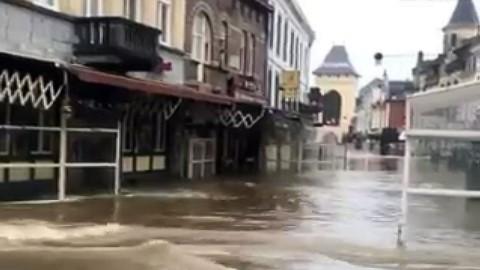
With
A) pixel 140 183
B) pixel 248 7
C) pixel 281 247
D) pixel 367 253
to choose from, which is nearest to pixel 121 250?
pixel 281 247

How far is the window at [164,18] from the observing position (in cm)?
3100

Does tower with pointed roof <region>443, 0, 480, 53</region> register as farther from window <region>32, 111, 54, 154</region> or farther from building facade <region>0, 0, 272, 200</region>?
window <region>32, 111, 54, 154</region>

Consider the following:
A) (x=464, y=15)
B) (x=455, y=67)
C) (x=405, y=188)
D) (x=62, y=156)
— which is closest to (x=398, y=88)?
(x=464, y=15)

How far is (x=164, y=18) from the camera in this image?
31641 millimetres

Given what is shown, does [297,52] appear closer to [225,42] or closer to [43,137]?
[225,42]

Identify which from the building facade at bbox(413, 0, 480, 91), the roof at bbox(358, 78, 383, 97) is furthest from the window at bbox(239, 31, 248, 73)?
the roof at bbox(358, 78, 383, 97)

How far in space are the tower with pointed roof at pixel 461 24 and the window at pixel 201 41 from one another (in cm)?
5928

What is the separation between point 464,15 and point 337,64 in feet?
81.1

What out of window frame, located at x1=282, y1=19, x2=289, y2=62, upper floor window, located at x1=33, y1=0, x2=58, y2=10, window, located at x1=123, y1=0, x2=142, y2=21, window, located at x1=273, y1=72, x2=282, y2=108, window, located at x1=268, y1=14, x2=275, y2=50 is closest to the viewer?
upper floor window, located at x1=33, y1=0, x2=58, y2=10

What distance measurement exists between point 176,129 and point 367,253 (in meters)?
19.6

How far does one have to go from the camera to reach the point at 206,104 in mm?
32719

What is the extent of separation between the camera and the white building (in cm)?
5312

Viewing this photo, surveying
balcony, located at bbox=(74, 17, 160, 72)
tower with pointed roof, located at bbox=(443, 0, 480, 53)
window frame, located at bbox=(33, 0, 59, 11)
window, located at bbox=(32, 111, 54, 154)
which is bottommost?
window, located at bbox=(32, 111, 54, 154)

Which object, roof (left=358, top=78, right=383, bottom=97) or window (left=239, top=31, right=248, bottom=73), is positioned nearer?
window (left=239, top=31, right=248, bottom=73)
